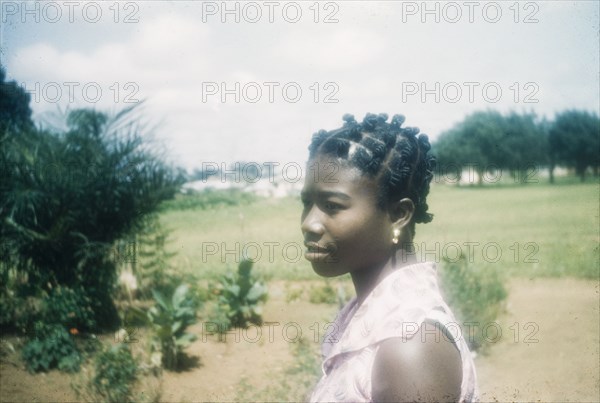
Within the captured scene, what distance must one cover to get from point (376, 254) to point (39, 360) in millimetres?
4922

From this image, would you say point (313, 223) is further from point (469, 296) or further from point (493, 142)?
point (493, 142)

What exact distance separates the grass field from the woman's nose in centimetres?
426

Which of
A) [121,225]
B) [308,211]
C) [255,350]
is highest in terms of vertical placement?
[308,211]

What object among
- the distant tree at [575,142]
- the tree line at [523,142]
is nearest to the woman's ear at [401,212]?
the tree line at [523,142]

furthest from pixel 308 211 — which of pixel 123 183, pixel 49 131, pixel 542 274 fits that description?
pixel 542 274

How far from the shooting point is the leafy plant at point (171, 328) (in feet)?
16.9

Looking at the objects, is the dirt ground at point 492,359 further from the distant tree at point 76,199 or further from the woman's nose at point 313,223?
the woman's nose at point 313,223

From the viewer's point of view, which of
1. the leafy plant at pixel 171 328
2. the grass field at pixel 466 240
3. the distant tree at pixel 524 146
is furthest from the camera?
the distant tree at pixel 524 146

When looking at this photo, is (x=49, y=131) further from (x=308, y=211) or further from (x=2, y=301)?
(x=308, y=211)

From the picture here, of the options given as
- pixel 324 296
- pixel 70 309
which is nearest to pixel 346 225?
pixel 70 309

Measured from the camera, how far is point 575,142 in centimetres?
4125

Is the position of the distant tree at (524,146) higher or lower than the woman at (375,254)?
higher

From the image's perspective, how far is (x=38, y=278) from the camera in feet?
21.1

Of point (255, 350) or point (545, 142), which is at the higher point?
point (545, 142)
